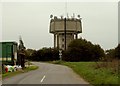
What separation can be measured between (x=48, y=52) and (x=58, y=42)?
24.5ft

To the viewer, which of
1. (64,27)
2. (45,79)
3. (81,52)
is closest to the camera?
(45,79)

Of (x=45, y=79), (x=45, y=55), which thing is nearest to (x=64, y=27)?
(x=45, y=55)

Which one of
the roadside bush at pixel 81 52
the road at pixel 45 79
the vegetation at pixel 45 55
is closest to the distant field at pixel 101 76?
the road at pixel 45 79

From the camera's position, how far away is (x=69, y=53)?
360ft

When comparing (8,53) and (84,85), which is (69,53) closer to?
(8,53)

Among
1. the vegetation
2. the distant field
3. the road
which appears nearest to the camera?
the distant field

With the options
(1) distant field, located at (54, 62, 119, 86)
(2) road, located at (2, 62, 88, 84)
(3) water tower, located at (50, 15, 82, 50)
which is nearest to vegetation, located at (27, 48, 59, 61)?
(3) water tower, located at (50, 15, 82, 50)

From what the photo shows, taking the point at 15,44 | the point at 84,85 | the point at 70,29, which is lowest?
the point at 84,85

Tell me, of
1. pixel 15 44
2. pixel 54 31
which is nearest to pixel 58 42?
pixel 54 31

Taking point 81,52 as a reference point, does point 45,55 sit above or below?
below

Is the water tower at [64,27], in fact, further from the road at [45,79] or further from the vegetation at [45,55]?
the road at [45,79]

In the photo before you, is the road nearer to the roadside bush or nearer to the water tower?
the roadside bush

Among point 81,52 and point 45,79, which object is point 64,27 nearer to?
point 81,52

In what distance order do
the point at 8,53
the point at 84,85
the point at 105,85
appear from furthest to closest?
the point at 8,53 → the point at 84,85 → the point at 105,85
